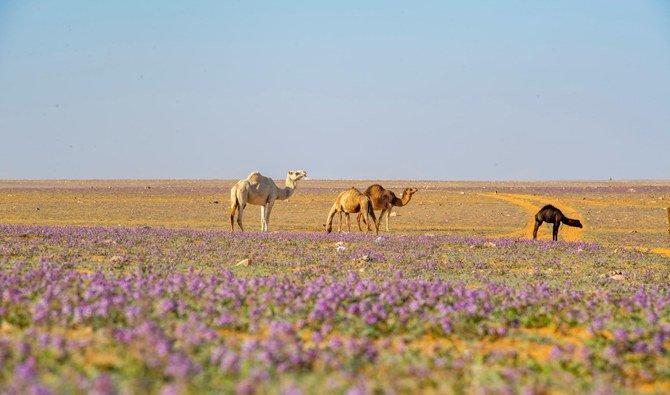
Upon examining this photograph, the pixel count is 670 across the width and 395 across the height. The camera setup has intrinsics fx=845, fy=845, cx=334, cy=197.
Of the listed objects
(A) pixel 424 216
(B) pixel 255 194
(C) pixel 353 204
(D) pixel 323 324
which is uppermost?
(B) pixel 255 194

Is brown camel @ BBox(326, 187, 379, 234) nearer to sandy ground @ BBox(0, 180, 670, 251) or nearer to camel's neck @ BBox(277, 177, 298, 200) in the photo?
camel's neck @ BBox(277, 177, 298, 200)

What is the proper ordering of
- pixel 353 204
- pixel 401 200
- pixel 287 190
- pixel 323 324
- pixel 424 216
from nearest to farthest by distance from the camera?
pixel 323 324 < pixel 353 204 < pixel 287 190 < pixel 401 200 < pixel 424 216

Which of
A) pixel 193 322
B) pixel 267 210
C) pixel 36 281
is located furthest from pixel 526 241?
pixel 193 322

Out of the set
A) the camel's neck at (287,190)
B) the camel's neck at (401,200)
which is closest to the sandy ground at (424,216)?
the camel's neck at (401,200)

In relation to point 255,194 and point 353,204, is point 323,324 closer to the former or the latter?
point 353,204

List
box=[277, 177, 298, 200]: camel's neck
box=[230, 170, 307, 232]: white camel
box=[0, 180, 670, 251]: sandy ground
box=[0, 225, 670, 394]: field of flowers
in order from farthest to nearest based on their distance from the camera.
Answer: box=[0, 180, 670, 251]: sandy ground < box=[277, 177, 298, 200]: camel's neck < box=[230, 170, 307, 232]: white camel < box=[0, 225, 670, 394]: field of flowers

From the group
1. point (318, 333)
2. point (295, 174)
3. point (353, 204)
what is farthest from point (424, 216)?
point (318, 333)

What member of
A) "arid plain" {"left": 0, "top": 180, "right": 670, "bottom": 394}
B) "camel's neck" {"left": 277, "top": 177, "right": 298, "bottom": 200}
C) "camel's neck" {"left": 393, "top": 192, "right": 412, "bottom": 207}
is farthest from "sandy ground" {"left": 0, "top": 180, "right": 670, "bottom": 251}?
"arid plain" {"left": 0, "top": 180, "right": 670, "bottom": 394}

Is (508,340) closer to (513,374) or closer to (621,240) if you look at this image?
(513,374)

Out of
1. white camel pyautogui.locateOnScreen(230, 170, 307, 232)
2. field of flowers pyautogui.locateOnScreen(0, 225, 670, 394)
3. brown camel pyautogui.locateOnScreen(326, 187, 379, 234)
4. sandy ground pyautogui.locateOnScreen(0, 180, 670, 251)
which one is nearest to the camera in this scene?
field of flowers pyautogui.locateOnScreen(0, 225, 670, 394)

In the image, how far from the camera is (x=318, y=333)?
7.29 meters

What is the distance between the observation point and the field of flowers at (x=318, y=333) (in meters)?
5.16

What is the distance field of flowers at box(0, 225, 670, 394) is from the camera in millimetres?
5164

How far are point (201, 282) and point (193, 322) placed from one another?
2.87 meters
